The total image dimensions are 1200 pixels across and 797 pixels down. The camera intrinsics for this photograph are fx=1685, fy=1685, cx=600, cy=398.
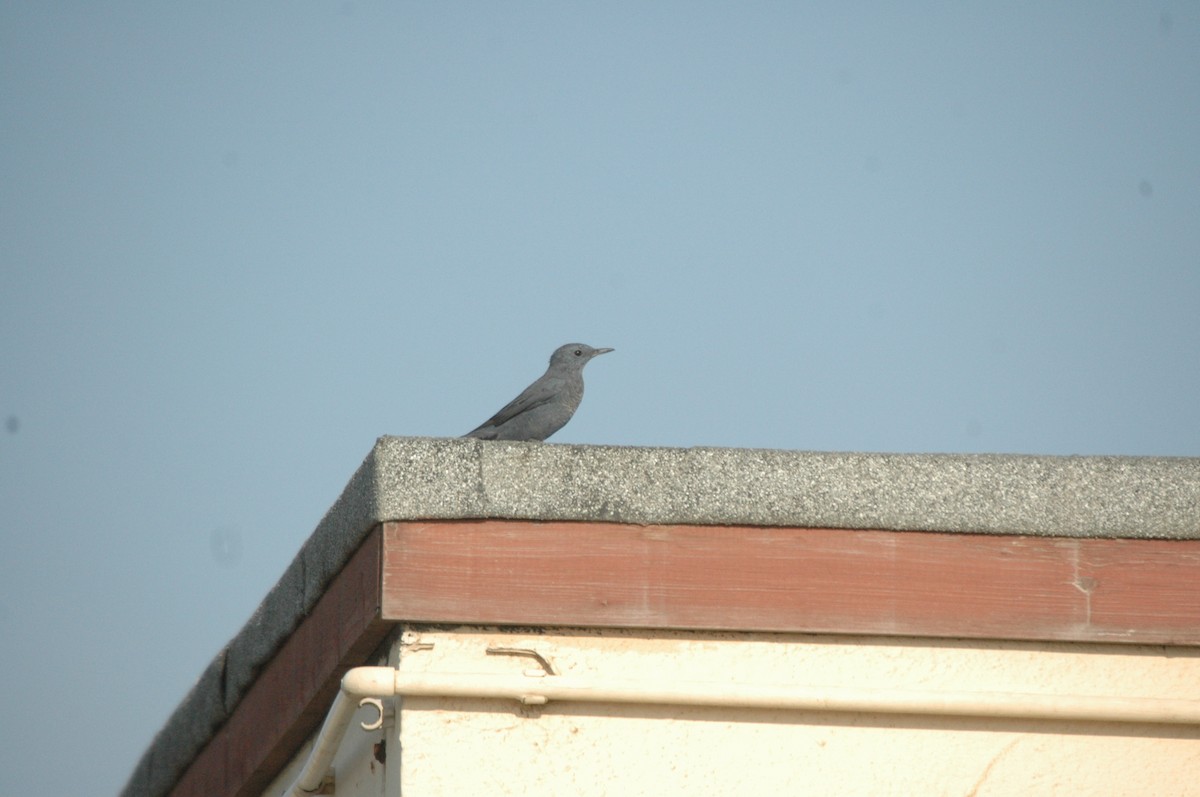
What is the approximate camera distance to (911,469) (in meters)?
4.30

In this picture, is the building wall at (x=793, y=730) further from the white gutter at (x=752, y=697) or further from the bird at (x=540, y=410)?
the bird at (x=540, y=410)

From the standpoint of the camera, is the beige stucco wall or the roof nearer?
the beige stucco wall

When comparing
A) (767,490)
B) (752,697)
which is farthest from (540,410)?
(752,697)

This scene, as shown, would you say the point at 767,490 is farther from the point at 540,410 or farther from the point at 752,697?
the point at 540,410

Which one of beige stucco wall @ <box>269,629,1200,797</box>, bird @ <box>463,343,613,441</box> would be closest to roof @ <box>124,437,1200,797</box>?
beige stucco wall @ <box>269,629,1200,797</box>

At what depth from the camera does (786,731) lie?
4.12 meters

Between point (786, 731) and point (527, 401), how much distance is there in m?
3.29

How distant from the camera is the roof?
4160 millimetres

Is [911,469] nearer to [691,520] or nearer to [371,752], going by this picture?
[691,520]

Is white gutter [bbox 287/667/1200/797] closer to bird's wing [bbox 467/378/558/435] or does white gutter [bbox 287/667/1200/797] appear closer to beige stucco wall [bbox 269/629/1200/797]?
beige stucco wall [bbox 269/629/1200/797]

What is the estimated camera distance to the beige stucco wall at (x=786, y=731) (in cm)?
399

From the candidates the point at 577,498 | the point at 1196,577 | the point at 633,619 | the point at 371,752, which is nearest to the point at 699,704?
the point at 633,619

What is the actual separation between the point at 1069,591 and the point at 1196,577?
35 centimetres

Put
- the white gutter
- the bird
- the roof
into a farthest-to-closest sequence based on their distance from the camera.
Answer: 1. the bird
2. the roof
3. the white gutter
